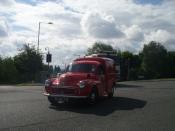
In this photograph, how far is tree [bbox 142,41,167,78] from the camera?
105750 millimetres

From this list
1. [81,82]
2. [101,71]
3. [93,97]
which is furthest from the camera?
[101,71]

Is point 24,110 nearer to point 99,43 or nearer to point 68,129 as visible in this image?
point 68,129

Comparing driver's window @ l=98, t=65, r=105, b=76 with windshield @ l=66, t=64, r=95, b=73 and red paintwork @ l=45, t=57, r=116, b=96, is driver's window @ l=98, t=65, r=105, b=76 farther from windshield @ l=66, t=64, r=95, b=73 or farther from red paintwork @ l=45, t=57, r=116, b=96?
windshield @ l=66, t=64, r=95, b=73

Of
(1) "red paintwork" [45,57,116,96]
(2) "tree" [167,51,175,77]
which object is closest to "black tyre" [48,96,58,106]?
(1) "red paintwork" [45,57,116,96]

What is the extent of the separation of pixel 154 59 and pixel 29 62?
168ft

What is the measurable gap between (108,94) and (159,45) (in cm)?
9529

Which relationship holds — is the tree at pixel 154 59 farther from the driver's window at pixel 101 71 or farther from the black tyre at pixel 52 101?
the black tyre at pixel 52 101

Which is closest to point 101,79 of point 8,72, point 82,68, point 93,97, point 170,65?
point 82,68

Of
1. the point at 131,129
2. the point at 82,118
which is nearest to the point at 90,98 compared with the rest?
the point at 82,118

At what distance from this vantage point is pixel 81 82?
16500 mm

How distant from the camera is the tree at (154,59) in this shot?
347ft

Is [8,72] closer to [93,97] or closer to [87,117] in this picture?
[93,97]

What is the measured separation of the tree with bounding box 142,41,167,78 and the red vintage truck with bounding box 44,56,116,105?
8322cm

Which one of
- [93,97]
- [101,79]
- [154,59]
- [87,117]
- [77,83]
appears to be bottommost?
[87,117]
